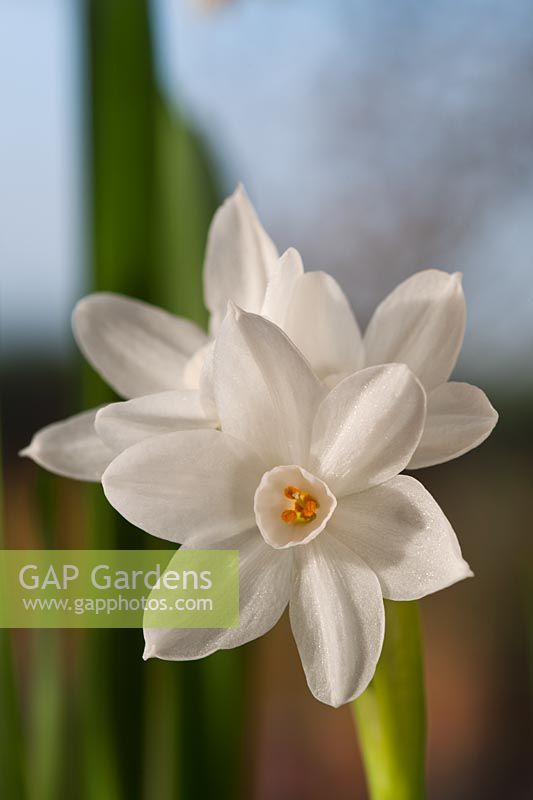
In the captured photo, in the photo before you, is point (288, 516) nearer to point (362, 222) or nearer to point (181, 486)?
point (181, 486)

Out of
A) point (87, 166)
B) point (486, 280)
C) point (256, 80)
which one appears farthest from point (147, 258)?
point (256, 80)

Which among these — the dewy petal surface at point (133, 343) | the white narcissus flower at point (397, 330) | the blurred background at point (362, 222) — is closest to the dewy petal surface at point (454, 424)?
the white narcissus flower at point (397, 330)

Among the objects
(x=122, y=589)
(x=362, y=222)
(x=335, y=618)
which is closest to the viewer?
(x=335, y=618)

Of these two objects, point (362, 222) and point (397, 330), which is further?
point (362, 222)

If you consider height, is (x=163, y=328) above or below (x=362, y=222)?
below

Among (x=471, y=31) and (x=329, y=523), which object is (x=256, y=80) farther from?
(x=329, y=523)

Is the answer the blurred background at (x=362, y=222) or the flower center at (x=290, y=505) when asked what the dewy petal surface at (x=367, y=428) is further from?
the blurred background at (x=362, y=222)

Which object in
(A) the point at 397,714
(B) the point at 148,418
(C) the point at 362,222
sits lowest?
(A) the point at 397,714

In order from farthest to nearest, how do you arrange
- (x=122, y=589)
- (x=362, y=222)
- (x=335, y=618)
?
(x=362, y=222) < (x=122, y=589) < (x=335, y=618)

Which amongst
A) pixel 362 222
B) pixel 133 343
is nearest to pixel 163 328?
pixel 133 343
